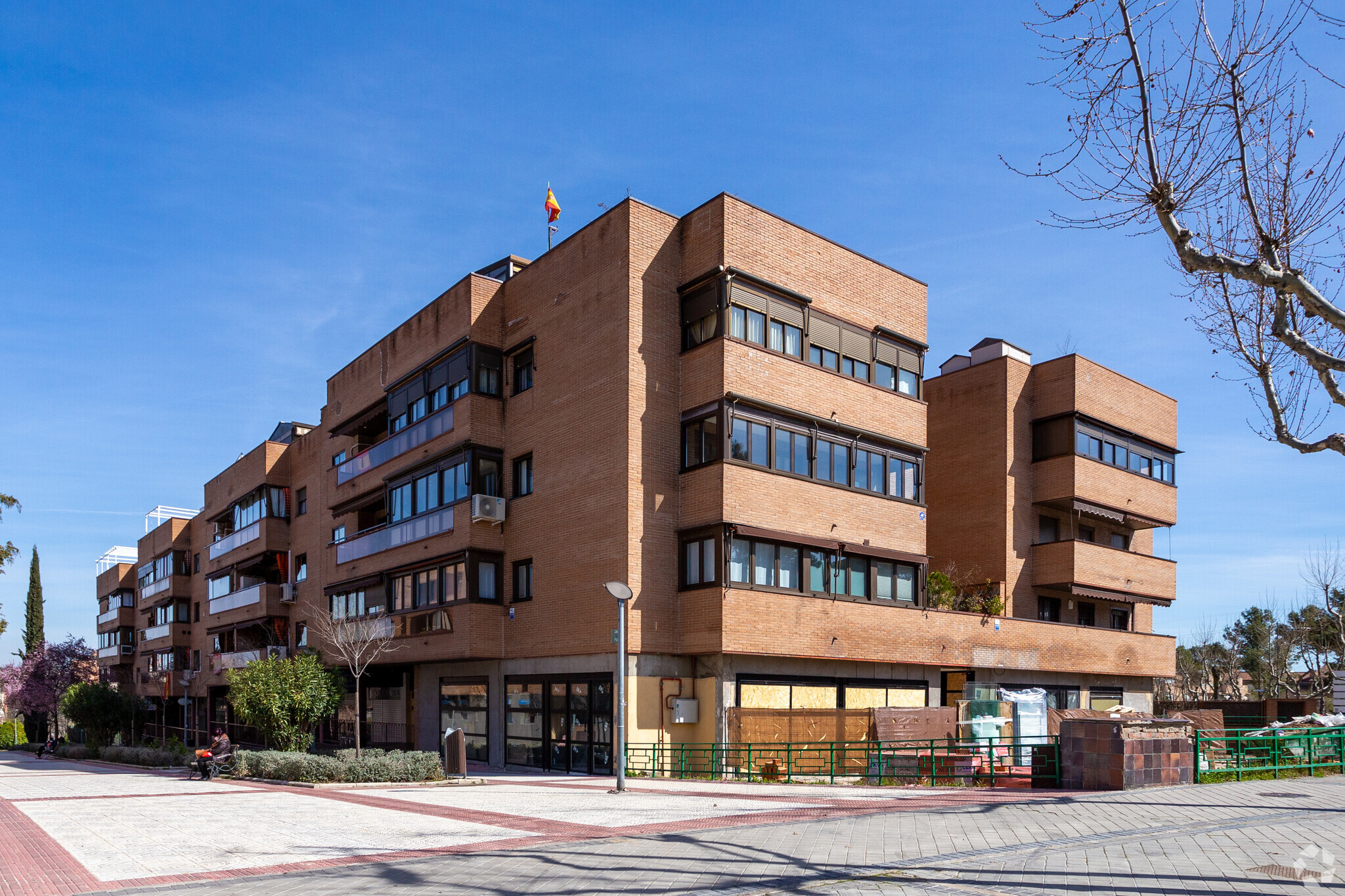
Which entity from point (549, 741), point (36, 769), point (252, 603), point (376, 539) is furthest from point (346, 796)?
point (252, 603)

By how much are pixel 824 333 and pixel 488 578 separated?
1191 centimetres

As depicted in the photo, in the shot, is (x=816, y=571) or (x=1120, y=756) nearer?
(x=1120, y=756)

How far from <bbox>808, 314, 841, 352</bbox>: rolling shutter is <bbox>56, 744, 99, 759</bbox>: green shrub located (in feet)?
116

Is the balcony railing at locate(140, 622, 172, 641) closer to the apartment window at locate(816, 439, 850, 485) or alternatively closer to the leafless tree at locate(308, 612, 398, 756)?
the leafless tree at locate(308, 612, 398, 756)

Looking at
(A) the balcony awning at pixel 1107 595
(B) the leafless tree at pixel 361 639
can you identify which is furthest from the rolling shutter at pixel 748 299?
Result: (A) the balcony awning at pixel 1107 595

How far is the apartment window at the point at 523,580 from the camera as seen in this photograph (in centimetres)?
3073

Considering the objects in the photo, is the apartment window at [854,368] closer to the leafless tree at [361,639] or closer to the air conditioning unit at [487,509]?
the air conditioning unit at [487,509]

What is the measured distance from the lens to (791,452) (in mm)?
28391

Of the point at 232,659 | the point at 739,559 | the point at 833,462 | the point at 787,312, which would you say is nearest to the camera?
the point at 739,559

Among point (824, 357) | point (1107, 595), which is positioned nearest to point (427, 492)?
point (824, 357)

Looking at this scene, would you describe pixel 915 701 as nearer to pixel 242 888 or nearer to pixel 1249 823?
pixel 1249 823

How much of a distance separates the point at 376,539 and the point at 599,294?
13264mm

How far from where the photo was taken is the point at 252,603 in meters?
49.6

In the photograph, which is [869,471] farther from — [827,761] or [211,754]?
[211,754]
